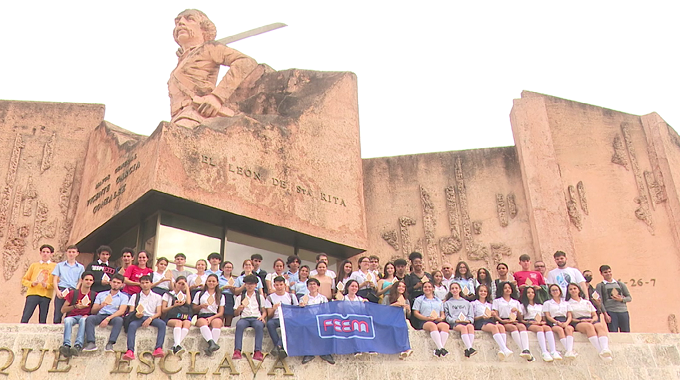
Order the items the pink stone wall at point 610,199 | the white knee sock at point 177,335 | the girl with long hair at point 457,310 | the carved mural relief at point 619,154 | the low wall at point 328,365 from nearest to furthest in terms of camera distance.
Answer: the low wall at point 328,365 → the white knee sock at point 177,335 → the girl with long hair at point 457,310 → the pink stone wall at point 610,199 → the carved mural relief at point 619,154

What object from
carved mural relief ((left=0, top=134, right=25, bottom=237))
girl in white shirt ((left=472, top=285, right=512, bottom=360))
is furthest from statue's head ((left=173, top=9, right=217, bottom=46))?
girl in white shirt ((left=472, top=285, right=512, bottom=360))

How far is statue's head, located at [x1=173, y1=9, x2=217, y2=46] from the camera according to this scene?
14914 mm

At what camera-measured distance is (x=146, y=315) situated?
29.7ft

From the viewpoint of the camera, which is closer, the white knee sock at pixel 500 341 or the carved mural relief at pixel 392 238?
the white knee sock at pixel 500 341

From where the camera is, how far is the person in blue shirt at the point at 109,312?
876cm

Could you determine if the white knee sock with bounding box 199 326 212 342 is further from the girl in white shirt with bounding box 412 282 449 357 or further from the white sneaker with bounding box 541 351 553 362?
the white sneaker with bounding box 541 351 553 362

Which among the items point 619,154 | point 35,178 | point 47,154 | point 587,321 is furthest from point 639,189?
point 35,178

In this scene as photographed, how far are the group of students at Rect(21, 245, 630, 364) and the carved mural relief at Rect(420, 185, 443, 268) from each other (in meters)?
3.60

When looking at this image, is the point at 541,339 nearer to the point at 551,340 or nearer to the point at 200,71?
the point at 551,340

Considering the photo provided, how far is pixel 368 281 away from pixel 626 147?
736 cm

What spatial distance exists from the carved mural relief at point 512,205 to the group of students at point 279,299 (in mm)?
3869

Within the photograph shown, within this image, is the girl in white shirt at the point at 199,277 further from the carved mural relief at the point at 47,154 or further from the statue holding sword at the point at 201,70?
the carved mural relief at the point at 47,154

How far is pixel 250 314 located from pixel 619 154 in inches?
356

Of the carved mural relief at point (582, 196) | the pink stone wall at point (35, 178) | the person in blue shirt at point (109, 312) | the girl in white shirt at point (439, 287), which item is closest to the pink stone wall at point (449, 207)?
the carved mural relief at point (582, 196)
